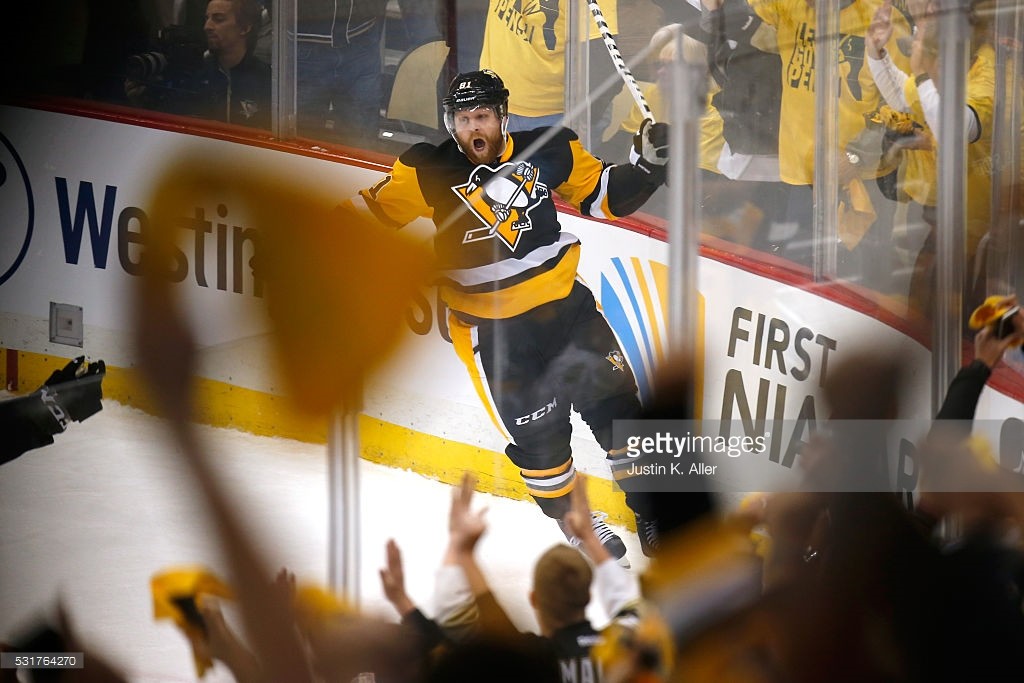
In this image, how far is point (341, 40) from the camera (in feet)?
6.47

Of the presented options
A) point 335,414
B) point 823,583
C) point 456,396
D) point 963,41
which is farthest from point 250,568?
point 963,41

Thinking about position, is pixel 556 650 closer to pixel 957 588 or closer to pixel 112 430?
pixel 957 588

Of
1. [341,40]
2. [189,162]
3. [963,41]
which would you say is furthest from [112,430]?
[963,41]

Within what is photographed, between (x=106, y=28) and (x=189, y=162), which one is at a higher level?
(x=106, y=28)

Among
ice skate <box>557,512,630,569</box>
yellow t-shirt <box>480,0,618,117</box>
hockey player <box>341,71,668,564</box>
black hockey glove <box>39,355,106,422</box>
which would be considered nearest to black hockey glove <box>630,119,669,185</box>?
hockey player <box>341,71,668,564</box>

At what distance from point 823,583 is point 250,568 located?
1051 mm

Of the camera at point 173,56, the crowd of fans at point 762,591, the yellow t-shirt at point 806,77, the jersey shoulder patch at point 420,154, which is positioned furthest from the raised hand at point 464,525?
the camera at point 173,56

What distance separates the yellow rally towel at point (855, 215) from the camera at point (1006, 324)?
0.94 feet

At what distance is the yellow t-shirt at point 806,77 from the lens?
190 cm

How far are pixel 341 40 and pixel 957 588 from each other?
1501mm

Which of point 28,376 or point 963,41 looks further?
point 28,376

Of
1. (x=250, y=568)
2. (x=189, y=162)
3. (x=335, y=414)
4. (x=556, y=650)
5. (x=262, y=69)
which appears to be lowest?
(x=556, y=650)

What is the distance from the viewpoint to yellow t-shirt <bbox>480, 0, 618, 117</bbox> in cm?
194

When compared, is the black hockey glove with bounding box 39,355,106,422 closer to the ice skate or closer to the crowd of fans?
the crowd of fans
